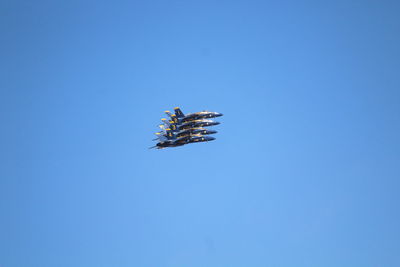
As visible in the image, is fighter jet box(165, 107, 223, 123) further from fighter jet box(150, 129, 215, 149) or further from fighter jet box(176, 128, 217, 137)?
fighter jet box(150, 129, 215, 149)

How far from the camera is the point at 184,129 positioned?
488 ft

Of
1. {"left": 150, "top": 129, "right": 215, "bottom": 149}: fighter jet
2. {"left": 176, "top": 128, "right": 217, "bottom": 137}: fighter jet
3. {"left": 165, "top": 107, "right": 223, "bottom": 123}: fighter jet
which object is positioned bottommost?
{"left": 150, "top": 129, "right": 215, "bottom": 149}: fighter jet

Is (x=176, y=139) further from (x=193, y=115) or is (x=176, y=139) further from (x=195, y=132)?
(x=193, y=115)

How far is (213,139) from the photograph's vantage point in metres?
149

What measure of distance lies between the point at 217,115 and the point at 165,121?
1747 centimetres

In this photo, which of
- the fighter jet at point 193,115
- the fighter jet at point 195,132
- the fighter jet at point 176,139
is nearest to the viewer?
the fighter jet at point 176,139

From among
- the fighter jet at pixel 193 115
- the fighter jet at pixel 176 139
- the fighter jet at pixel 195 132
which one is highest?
the fighter jet at pixel 193 115

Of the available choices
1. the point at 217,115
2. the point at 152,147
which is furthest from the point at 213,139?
the point at 152,147

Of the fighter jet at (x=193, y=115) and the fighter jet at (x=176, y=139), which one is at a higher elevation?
the fighter jet at (x=193, y=115)

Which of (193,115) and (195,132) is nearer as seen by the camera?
(195,132)

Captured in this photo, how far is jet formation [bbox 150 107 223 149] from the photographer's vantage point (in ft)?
480

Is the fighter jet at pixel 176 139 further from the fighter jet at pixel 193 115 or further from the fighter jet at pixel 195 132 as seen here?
the fighter jet at pixel 193 115

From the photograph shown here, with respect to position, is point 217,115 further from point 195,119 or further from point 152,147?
point 152,147

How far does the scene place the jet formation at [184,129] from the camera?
146375mm
